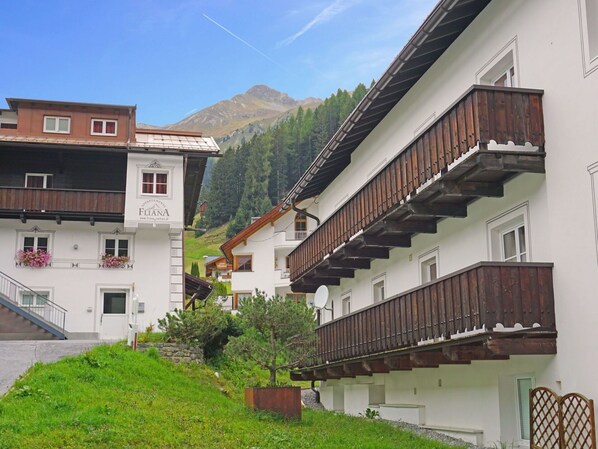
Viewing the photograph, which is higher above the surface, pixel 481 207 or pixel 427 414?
pixel 481 207

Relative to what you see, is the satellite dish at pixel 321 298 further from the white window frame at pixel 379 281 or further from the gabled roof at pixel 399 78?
the gabled roof at pixel 399 78

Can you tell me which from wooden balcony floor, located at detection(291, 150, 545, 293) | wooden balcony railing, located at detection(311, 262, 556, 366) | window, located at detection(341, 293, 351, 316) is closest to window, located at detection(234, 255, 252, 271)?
window, located at detection(341, 293, 351, 316)

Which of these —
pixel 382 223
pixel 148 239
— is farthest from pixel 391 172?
pixel 148 239

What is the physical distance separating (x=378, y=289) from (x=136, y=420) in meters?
9.48

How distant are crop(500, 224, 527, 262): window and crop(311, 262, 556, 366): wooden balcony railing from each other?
4.06 feet

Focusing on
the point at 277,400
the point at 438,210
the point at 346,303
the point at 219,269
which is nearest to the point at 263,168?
the point at 219,269

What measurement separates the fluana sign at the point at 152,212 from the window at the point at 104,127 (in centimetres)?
404

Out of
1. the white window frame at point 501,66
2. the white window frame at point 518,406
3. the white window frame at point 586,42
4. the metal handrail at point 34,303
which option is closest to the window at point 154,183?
the metal handrail at point 34,303

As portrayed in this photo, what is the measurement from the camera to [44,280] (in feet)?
96.8

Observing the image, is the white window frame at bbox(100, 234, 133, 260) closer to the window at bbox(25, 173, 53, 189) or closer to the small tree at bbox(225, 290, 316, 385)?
the window at bbox(25, 173, 53, 189)

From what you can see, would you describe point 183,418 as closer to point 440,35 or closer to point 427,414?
point 427,414

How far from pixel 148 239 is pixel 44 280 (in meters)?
4.23

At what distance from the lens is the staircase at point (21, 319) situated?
27469 mm

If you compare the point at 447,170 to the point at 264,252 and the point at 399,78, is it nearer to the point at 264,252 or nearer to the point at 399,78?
the point at 399,78
